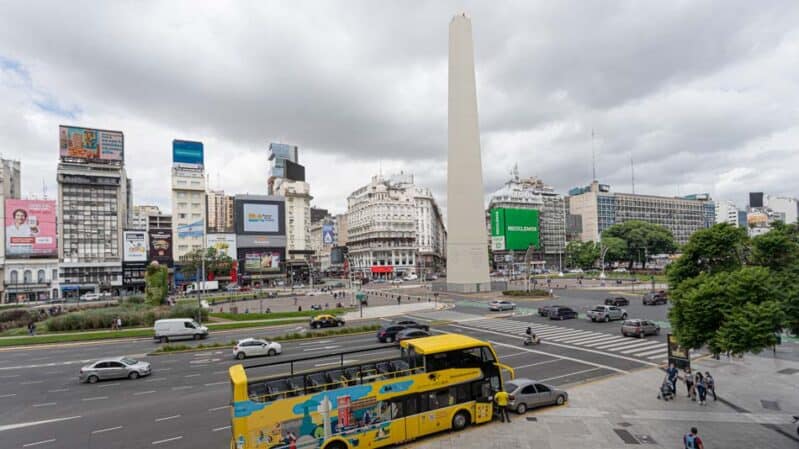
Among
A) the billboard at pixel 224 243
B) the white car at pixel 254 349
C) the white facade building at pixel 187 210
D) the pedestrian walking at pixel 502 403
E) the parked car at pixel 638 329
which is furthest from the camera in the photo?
the billboard at pixel 224 243

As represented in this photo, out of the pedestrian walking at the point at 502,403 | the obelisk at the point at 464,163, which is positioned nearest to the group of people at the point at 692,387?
the pedestrian walking at the point at 502,403

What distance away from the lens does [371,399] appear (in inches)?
482

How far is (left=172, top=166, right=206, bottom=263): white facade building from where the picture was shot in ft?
344

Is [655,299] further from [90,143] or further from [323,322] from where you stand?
[90,143]

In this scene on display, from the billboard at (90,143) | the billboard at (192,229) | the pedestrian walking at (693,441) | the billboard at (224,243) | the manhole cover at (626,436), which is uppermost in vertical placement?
the billboard at (90,143)

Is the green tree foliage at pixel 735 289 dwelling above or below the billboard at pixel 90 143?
below

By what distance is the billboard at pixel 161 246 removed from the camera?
97.9 m

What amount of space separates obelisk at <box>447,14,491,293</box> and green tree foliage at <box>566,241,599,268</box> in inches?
2300

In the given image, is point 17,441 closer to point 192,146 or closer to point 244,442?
point 244,442

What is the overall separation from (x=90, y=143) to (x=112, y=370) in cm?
9335

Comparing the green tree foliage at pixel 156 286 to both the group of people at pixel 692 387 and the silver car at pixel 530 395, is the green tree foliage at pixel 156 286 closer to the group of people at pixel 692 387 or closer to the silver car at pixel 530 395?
the silver car at pixel 530 395

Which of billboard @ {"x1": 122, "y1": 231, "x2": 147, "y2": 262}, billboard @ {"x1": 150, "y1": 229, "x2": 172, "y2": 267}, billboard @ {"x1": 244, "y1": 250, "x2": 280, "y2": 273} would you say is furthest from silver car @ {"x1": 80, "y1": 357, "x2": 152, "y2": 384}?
billboard @ {"x1": 244, "y1": 250, "x2": 280, "y2": 273}

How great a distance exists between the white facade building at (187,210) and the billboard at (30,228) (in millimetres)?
24283

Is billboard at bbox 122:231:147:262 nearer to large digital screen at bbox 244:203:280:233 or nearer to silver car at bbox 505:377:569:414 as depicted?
large digital screen at bbox 244:203:280:233
